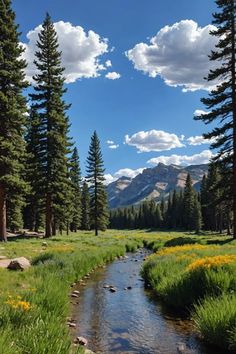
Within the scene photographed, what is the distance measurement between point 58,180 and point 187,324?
31153 millimetres

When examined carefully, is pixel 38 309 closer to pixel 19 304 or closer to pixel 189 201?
pixel 19 304

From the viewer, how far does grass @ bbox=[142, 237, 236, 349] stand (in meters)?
8.85

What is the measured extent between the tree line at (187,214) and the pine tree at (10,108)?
4601 cm

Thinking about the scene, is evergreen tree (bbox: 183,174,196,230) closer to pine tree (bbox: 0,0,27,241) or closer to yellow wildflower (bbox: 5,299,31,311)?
pine tree (bbox: 0,0,27,241)

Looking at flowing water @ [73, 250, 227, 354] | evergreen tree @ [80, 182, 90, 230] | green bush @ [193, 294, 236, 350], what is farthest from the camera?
evergreen tree @ [80, 182, 90, 230]

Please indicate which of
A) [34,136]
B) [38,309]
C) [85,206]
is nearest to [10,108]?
[34,136]

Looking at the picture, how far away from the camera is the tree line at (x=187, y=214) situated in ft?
278

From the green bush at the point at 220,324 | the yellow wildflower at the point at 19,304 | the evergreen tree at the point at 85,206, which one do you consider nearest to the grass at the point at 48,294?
the yellow wildflower at the point at 19,304

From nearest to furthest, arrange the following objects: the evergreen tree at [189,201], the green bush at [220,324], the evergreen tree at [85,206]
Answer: the green bush at [220,324] → the evergreen tree at [189,201] → the evergreen tree at [85,206]

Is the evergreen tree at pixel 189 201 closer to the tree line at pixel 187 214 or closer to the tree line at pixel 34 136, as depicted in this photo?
the tree line at pixel 187 214

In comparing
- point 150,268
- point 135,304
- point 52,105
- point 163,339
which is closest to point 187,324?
point 163,339

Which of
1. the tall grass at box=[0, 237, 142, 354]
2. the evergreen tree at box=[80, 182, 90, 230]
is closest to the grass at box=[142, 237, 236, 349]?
the tall grass at box=[0, 237, 142, 354]

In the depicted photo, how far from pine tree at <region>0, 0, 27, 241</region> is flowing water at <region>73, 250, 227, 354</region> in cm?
1592

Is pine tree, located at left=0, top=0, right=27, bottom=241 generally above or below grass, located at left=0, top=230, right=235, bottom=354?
above
